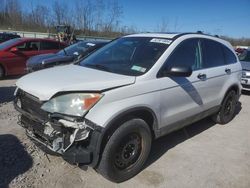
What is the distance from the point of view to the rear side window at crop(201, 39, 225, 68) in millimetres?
4984

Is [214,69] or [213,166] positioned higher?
[214,69]

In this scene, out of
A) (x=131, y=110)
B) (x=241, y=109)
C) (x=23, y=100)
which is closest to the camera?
(x=131, y=110)

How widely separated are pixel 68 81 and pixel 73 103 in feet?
1.18

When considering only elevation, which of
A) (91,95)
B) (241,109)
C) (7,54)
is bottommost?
(241,109)

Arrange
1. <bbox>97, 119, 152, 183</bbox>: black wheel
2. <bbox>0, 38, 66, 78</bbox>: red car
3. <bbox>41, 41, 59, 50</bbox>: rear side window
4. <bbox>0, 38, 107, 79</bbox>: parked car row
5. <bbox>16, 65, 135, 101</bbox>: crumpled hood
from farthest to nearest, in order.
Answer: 1. <bbox>41, 41, 59, 50</bbox>: rear side window
2. <bbox>0, 38, 66, 78</bbox>: red car
3. <bbox>0, 38, 107, 79</bbox>: parked car row
4. <bbox>97, 119, 152, 183</bbox>: black wheel
5. <bbox>16, 65, 135, 101</bbox>: crumpled hood

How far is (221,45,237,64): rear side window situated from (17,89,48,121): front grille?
3.93 meters

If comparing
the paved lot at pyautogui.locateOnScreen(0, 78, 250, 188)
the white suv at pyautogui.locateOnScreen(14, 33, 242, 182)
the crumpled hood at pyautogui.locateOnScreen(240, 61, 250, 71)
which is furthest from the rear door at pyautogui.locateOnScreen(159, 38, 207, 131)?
the crumpled hood at pyautogui.locateOnScreen(240, 61, 250, 71)

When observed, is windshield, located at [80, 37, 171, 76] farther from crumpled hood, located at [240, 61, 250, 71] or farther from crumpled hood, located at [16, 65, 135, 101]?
crumpled hood, located at [240, 61, 250, 71]

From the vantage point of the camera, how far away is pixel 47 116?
3.24m

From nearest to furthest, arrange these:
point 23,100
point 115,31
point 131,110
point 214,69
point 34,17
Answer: point 131,110 → point 23,100 → point 214,69 → point 115,31 → point 34,17

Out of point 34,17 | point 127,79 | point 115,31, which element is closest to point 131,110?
point 127,79

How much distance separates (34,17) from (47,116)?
1638 inches

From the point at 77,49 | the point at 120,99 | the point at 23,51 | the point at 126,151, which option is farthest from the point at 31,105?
the point at 23,51

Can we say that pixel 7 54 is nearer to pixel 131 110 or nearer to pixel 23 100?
pixel 23 100
